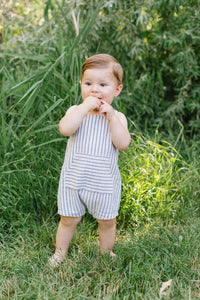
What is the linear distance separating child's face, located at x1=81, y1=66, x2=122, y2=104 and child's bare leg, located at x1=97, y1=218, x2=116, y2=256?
28.2 inches

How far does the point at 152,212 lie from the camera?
8.68ft

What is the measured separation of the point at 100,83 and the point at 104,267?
40.6 inches

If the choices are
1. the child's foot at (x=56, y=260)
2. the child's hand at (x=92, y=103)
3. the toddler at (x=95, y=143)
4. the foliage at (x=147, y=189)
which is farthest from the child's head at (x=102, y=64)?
the child's foot at (x=56, y=260)

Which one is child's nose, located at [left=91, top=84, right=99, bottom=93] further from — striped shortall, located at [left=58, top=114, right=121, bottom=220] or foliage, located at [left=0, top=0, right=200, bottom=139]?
foliage, located at [left=0, top=0, right=200, bottom=139]

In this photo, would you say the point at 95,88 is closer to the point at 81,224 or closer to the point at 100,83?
the point at 100,83

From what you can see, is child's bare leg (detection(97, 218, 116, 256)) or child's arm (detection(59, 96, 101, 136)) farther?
child's bare leg (detection(97, 218, 116, 256))

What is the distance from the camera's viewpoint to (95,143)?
1950 millimetres

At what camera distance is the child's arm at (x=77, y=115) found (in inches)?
72.9

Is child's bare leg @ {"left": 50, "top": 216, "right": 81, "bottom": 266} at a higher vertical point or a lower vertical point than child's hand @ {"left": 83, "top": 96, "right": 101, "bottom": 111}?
lower

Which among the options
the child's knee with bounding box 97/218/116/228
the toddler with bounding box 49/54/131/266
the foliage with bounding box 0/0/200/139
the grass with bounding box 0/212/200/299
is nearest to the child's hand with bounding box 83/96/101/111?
the toddler with bounding box 49/54/131/266

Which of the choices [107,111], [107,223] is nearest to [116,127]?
[107,111]

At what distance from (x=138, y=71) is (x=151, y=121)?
0.57 metres

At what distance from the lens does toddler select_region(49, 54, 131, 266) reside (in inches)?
74.9

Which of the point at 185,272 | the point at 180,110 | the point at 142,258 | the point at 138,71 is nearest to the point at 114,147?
the point at 142,258
